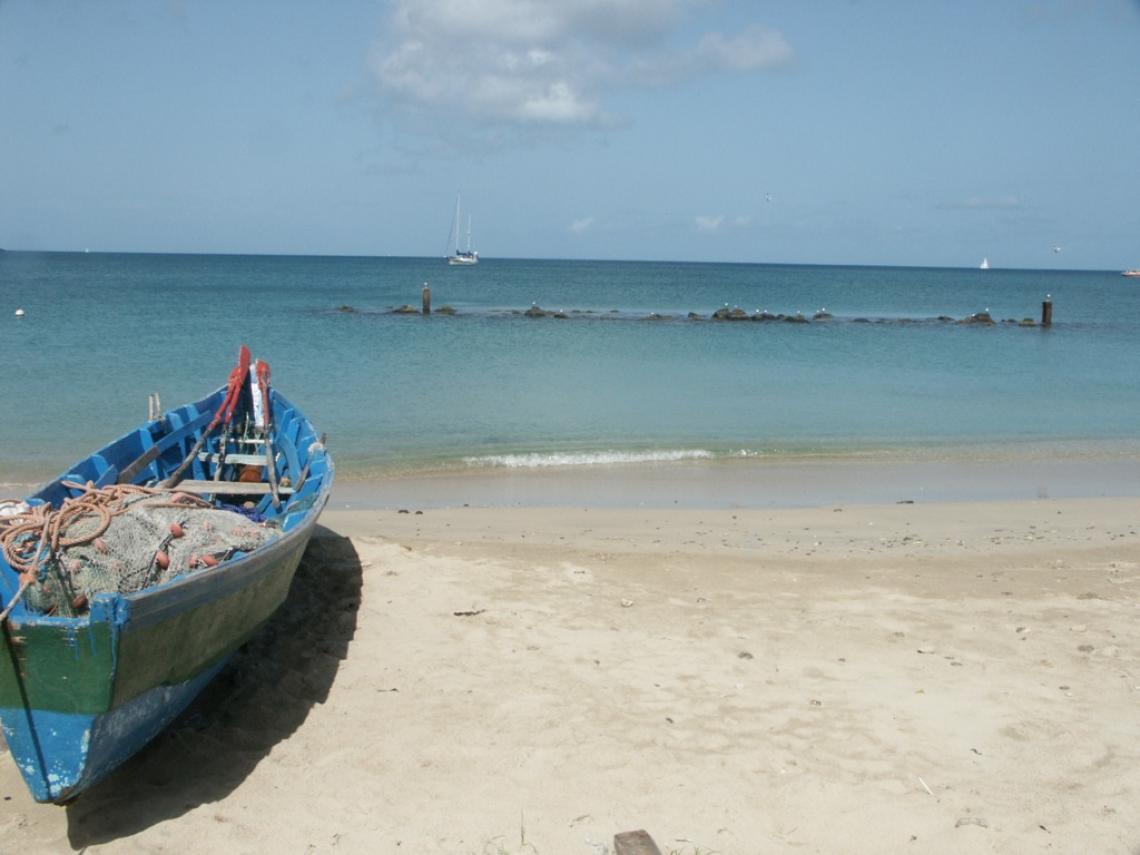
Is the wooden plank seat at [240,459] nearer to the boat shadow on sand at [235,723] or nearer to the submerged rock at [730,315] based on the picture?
the boat shadow on sand at [235,723]

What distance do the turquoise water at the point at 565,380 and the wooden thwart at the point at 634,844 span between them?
10.3m

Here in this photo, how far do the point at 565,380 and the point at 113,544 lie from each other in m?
18.7

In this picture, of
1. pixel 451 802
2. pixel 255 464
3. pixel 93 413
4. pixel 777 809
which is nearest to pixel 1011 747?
pixel 777 809

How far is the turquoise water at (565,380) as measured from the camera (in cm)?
1653

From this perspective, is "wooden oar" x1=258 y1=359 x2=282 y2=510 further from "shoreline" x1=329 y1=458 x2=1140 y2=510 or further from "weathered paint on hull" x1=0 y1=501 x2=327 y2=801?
"weathered paint on hull" x1=0 y1=501 x2=327 y2=801

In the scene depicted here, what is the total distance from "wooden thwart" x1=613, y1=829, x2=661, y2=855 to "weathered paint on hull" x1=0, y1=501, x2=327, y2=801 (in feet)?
8.18

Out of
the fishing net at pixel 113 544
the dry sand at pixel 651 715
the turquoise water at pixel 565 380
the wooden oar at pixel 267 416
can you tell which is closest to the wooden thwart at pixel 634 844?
the dry sand at pixel 651 715

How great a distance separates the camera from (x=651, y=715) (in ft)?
20.6

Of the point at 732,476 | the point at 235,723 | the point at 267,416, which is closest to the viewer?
the point at 235,723

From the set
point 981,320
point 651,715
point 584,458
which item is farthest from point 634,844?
point 981,320

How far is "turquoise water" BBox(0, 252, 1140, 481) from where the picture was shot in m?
16.5

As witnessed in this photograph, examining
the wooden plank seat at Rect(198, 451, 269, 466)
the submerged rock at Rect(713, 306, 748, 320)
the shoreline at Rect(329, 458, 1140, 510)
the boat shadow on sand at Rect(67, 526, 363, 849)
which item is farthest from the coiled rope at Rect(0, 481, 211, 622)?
the submerged rock at Rect(713, 306, 748, 320)

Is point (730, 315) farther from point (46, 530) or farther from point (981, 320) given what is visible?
point (46, 530)

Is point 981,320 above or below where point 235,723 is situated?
above
